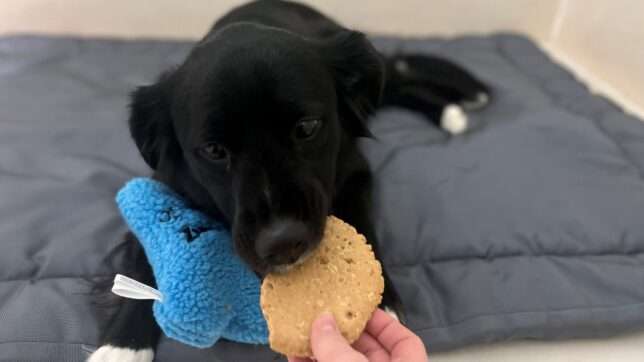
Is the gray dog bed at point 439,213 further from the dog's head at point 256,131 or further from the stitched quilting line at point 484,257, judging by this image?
the dog's head at point 256,131

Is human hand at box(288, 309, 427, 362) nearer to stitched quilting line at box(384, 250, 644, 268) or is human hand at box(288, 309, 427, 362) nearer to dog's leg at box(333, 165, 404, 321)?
dog's leg at box(333, 165, 404, 321)

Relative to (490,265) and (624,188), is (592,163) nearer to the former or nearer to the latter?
(624,188)

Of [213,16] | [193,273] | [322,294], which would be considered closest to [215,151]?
[193,273]

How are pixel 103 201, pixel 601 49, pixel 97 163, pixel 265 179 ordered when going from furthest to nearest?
pixel 601 49 < pixel 97 163 < pixel 103 201 < pixel 265 179

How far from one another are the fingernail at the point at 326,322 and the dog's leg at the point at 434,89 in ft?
3.71

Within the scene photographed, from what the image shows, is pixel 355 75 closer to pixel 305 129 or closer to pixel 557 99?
pixel 305 129

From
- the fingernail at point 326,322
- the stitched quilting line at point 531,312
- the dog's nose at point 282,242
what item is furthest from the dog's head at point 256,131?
the stitched quilting line at point 531,312

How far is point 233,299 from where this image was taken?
107cm

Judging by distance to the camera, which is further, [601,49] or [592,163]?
[601,49]

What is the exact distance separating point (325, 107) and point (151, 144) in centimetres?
43

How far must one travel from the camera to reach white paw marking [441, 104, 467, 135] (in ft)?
6.19

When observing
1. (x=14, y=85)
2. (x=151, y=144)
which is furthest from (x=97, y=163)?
(x=14, y=85)

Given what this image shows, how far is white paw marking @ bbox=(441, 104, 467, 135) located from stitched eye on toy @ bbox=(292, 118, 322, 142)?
0.85m

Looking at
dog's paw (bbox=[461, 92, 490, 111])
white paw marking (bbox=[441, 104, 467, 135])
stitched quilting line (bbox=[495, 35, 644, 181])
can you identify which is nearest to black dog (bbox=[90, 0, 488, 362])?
white paw marking (bbox=[441, 104, 467, 135])
